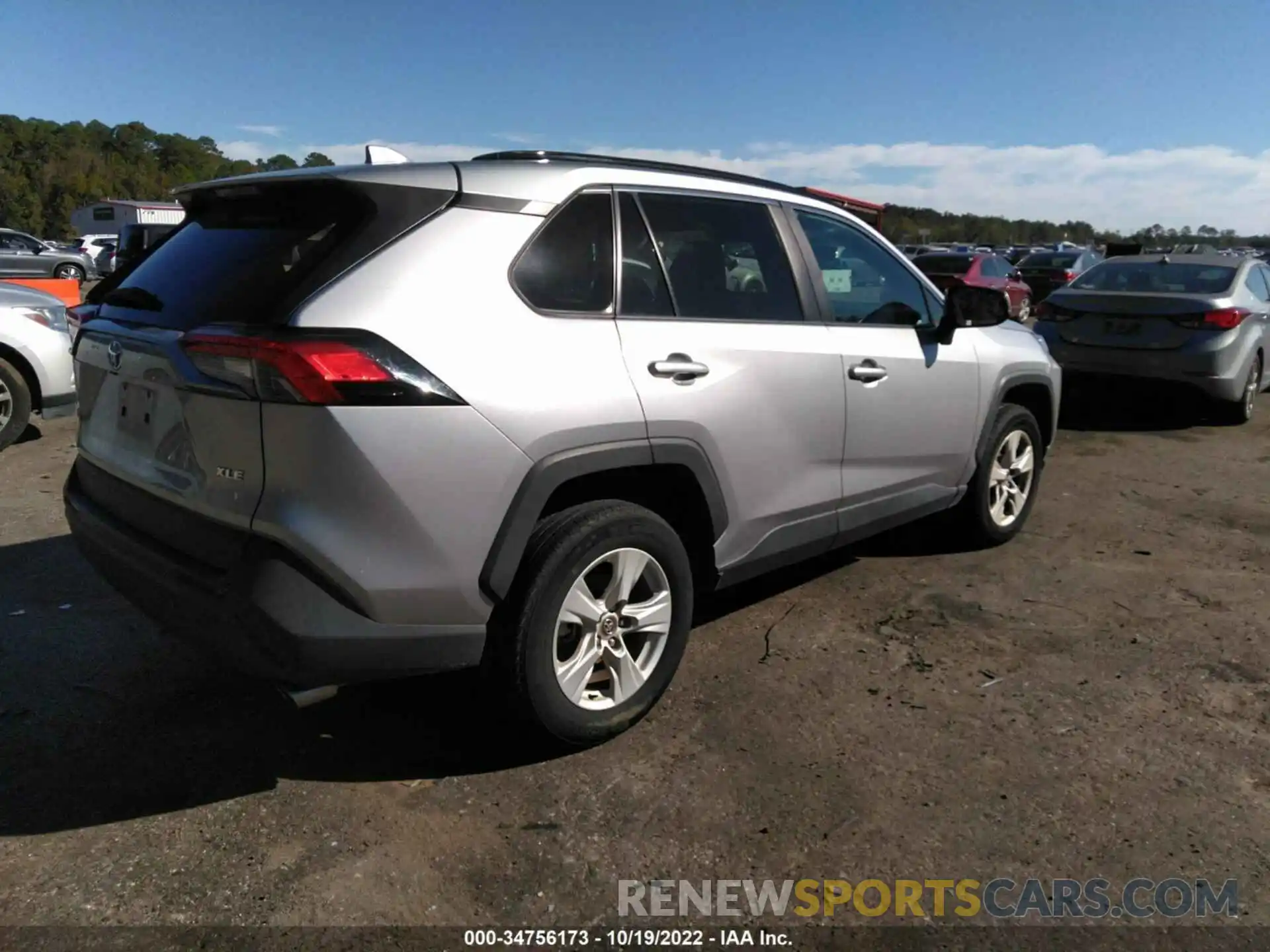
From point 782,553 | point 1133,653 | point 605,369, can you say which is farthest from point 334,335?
point 1133,653

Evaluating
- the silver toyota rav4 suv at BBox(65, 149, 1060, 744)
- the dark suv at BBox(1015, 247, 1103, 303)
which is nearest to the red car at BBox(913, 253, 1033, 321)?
the dark suv at BBox(1015, 247, 1103, 303)

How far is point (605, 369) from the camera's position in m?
2.86

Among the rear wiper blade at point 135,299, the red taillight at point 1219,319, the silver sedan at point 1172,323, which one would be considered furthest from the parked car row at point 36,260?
the red taillight at point 1219,319

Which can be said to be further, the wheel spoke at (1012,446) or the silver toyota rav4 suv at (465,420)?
the wheel spoke at (1012,446)

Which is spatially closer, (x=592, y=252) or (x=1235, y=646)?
(x=592, y=252)

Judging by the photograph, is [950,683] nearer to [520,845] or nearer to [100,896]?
[520,845]

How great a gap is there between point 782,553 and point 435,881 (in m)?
1.77

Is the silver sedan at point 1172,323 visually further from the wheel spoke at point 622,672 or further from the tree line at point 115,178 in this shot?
the tree line at point 115,178

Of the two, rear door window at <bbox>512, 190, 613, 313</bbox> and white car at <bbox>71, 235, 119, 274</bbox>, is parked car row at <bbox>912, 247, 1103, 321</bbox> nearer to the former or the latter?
rear door window at <bbox>512, 190, 613, 313</bbox>

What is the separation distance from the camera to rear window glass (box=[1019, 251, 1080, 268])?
73.9 feet

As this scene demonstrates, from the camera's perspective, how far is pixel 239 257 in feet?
9.05

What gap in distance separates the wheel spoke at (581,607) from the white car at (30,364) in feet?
18.0

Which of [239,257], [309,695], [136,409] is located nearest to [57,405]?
[136,409]

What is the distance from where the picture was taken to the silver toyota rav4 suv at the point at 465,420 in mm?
2422
